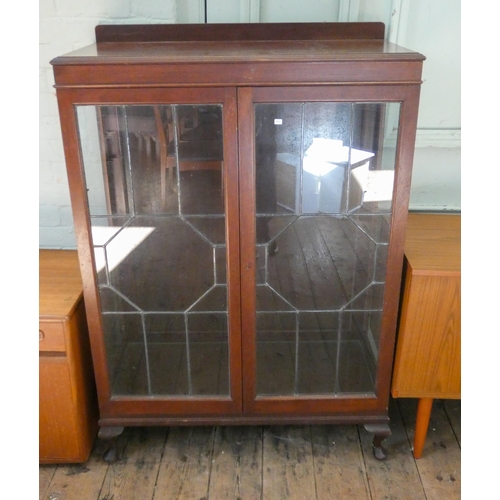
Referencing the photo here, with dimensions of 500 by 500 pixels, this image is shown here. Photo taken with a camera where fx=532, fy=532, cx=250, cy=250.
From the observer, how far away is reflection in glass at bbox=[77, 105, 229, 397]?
1.30m

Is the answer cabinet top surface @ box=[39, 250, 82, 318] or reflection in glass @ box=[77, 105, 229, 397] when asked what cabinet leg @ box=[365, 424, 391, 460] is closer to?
reflection in glass @ box=[77, 105, 229, 397]

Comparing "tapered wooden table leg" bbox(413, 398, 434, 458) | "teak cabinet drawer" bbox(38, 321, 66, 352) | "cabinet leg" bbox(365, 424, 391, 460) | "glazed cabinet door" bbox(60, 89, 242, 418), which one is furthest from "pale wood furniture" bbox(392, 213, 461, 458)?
"teak cabinet drawer" bbox(38, 321, 66, 352)

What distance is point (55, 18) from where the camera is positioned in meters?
1.60

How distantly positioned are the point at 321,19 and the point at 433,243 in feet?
2.53

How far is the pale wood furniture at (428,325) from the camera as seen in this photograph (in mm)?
1438

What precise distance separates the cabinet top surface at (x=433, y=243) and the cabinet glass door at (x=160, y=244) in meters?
0.54

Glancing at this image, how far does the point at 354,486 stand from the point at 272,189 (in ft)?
2.94

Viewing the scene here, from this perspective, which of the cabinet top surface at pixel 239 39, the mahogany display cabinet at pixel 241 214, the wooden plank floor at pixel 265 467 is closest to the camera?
the mahogany display cabinet at pixel 241 214

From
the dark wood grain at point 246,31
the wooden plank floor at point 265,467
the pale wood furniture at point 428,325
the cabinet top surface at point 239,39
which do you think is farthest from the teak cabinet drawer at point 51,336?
the pale wood furniture at point 428,325

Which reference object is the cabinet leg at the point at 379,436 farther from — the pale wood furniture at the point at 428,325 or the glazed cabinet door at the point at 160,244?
the glazed cabinet door at the point at 160,244

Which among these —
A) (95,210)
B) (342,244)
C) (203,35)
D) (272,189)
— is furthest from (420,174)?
(95,210)

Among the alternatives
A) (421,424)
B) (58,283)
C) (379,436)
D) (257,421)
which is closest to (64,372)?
(58,283)

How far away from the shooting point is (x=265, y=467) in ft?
5.27

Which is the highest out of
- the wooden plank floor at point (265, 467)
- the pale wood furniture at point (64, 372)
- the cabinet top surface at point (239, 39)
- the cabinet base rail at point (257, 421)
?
the cabinet top surface at point (239, 39)
